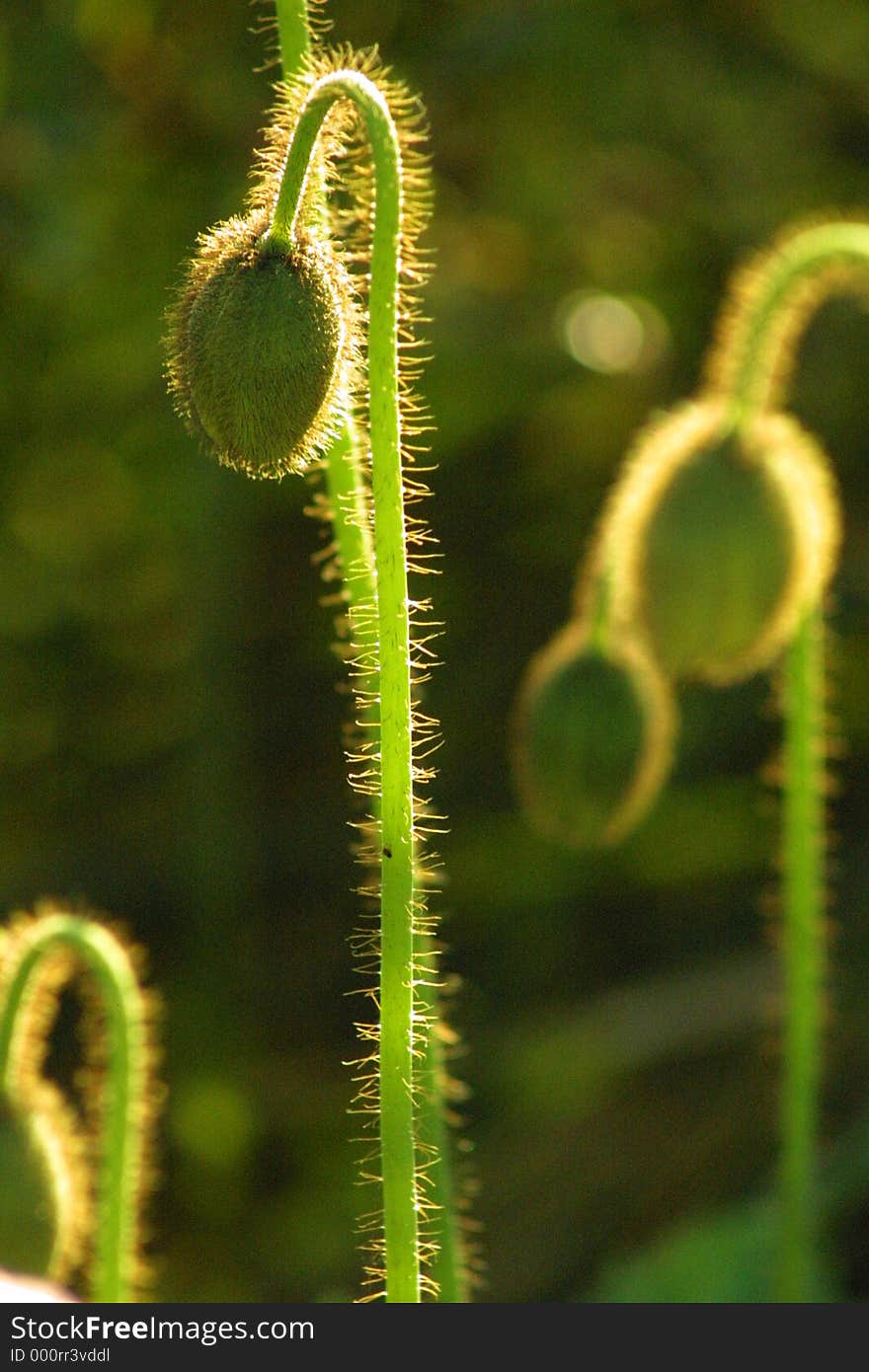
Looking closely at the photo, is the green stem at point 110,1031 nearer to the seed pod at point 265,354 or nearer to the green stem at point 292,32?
the seed pod at point 265,354

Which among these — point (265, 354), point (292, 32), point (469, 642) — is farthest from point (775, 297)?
point (469, 642)

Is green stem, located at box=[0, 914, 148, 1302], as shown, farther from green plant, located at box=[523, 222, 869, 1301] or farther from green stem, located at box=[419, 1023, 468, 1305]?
green plant, located at box=[523, 222, 869, 1301]

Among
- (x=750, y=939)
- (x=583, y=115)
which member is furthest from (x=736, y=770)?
(x=583, y=115)

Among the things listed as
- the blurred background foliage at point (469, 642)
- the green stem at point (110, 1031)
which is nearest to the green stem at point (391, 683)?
the green stem at point (110, 1031)

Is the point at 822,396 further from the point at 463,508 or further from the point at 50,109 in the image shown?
the point at 50,109

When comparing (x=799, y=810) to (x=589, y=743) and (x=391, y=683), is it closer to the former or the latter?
(x=589, y=743)

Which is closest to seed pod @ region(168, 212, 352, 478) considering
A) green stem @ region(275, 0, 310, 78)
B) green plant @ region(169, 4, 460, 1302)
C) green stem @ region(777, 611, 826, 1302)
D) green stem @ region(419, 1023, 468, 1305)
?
green plant @ region(169, 4, 460, 1302)

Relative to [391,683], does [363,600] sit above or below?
above
